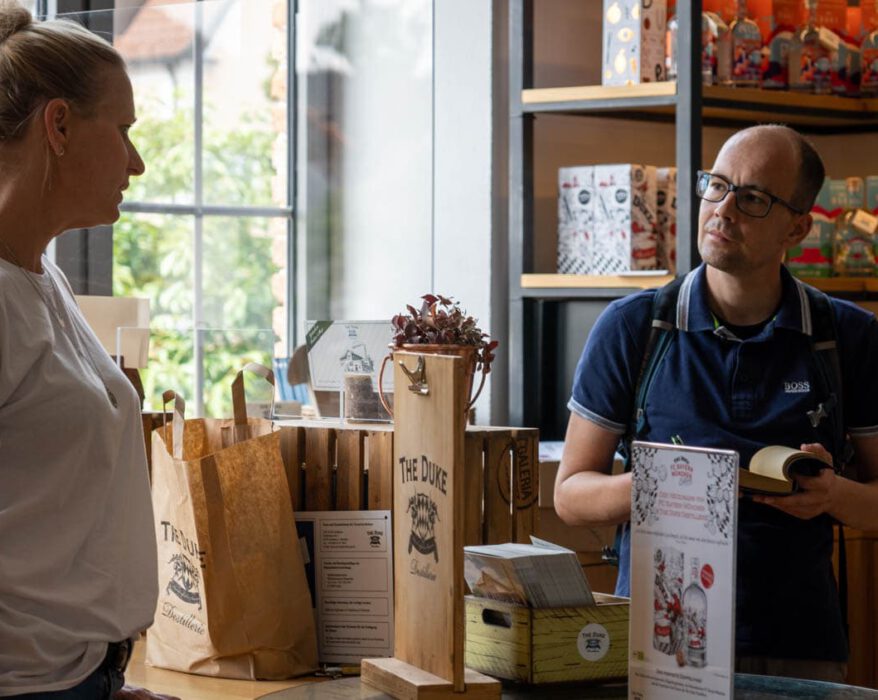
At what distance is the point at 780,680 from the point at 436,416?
0.62 meters

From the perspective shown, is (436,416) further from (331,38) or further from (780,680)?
(331,38)

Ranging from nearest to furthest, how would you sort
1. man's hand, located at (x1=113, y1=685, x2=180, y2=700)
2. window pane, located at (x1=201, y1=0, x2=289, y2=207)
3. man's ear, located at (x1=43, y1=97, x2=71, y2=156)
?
man's ear, located at (x1=43, y1=97, x2=71, y2=156), man's hand, located at (x1=113, y1=685, x2=180, y2=700), window pane, located at (x1=201, y1=0, x2=289, y2=207)

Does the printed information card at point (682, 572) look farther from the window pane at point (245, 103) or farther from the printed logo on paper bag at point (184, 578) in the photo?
the window pane at point (245, 103)

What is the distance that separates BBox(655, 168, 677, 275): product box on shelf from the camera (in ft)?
11.1

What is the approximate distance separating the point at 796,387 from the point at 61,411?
119cm

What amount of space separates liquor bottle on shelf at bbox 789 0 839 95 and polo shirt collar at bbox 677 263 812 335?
5.28 feet

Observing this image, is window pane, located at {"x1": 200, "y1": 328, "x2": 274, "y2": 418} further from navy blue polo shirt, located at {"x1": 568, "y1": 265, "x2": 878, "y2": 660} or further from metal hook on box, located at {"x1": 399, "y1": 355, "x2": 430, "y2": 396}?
metal hook on box, located at {"x1": 399, "y1": 355, "x2": 430, "y2": 396}

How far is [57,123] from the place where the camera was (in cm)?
155

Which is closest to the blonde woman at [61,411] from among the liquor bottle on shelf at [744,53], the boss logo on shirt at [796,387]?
the boss logo on shirt at [796,387]

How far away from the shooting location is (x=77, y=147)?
5.12 ft

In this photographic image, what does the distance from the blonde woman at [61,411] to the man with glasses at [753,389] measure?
2.64 ft

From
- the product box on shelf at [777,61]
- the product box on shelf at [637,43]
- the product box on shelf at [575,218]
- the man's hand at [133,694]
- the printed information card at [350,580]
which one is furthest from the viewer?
the product box on shelf at [777,61]

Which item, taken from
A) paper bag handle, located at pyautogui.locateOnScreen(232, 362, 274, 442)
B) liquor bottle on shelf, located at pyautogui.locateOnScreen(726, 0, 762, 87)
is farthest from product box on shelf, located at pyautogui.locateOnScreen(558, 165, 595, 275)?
paper bag handle, located at pyautogui.locateOnScreen(232, 362, 274, 442)

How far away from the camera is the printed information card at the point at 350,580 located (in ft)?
7.16
